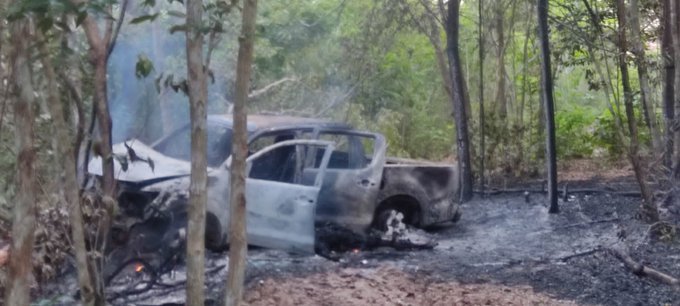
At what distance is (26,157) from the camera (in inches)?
202

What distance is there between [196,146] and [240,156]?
1.30 feet

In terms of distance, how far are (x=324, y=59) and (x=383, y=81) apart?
2307mm

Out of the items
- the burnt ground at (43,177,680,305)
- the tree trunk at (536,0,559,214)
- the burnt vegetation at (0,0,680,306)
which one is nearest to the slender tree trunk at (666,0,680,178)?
the burnt vegetation at (0,0,680,306)

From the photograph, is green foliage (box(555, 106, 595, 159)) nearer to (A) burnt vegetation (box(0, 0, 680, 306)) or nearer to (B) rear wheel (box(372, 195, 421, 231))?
(A) burnt vegetation (box(0, 0, 680, 306))

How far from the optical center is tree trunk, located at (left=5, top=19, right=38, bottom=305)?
5.10 meters

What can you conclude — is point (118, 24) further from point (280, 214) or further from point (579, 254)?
point (579, 254)

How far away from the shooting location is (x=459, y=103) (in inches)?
663

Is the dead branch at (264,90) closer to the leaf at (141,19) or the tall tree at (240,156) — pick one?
the tall tree at (240,156)

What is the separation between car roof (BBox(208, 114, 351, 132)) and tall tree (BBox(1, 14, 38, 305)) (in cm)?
595

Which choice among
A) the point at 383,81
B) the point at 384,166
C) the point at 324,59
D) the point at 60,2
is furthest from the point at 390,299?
the point at 383,81

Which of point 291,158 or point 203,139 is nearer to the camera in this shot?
point 203,139

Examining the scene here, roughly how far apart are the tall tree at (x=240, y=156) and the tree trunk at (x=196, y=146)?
0.26 meters

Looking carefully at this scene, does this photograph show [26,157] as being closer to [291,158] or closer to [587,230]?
[291,158]

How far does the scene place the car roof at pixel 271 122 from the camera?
11.3m
